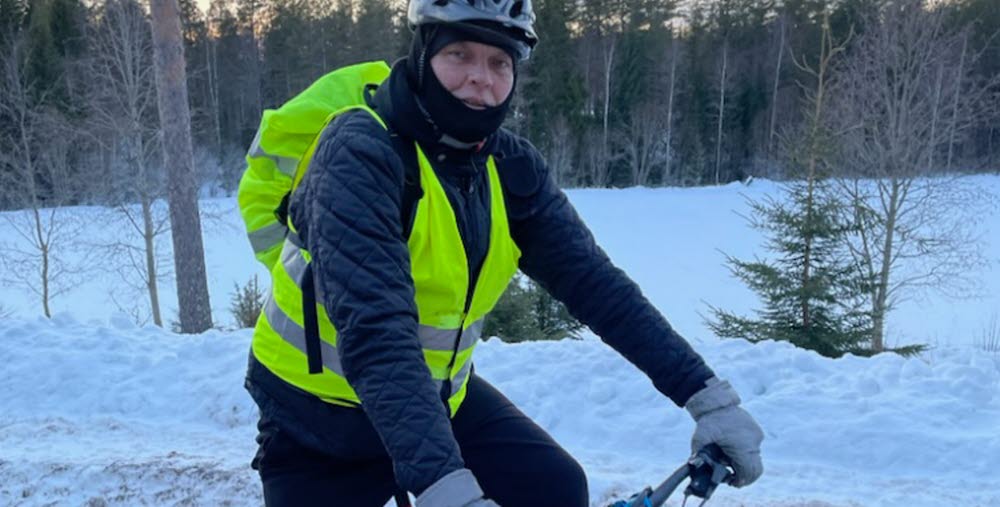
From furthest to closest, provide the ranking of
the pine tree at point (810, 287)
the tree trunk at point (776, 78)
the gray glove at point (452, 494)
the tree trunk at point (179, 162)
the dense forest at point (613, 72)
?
the tree trunk at point (776, 78)
the dense forest at point (613, 72)
the tree trunk at point (179, 162)
the pine tree at point (810, 287)
the gray glove at point (452, 494)

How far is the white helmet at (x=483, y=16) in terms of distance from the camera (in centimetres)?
192

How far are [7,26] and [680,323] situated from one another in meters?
32.7

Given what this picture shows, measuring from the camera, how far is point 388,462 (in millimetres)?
2219

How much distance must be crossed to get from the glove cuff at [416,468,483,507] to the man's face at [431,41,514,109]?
90 cm

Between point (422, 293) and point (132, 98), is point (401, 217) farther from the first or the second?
point (132, 98)

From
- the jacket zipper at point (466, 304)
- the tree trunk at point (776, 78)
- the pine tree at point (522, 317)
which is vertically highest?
the tree trunk at point (776, 78)

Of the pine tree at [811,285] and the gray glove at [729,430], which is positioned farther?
the pine tree at [811,285]

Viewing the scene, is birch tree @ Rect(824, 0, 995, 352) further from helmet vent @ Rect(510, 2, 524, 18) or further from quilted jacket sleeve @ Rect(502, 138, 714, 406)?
helmet vent @ Rect(510, 2, 524, 18)

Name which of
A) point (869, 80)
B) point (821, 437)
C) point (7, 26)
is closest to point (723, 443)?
point (821, 437)

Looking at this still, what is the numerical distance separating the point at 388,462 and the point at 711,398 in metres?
0.91

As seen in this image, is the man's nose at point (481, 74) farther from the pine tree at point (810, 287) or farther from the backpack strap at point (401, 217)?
the pine tree at point (810, 287)

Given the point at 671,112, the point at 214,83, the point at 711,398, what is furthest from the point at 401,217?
the point at 214,83

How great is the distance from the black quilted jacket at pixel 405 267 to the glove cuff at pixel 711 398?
3 centimetres

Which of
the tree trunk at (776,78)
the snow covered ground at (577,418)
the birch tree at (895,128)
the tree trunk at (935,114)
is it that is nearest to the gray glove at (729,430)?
the snow covered ground at (577,418)
